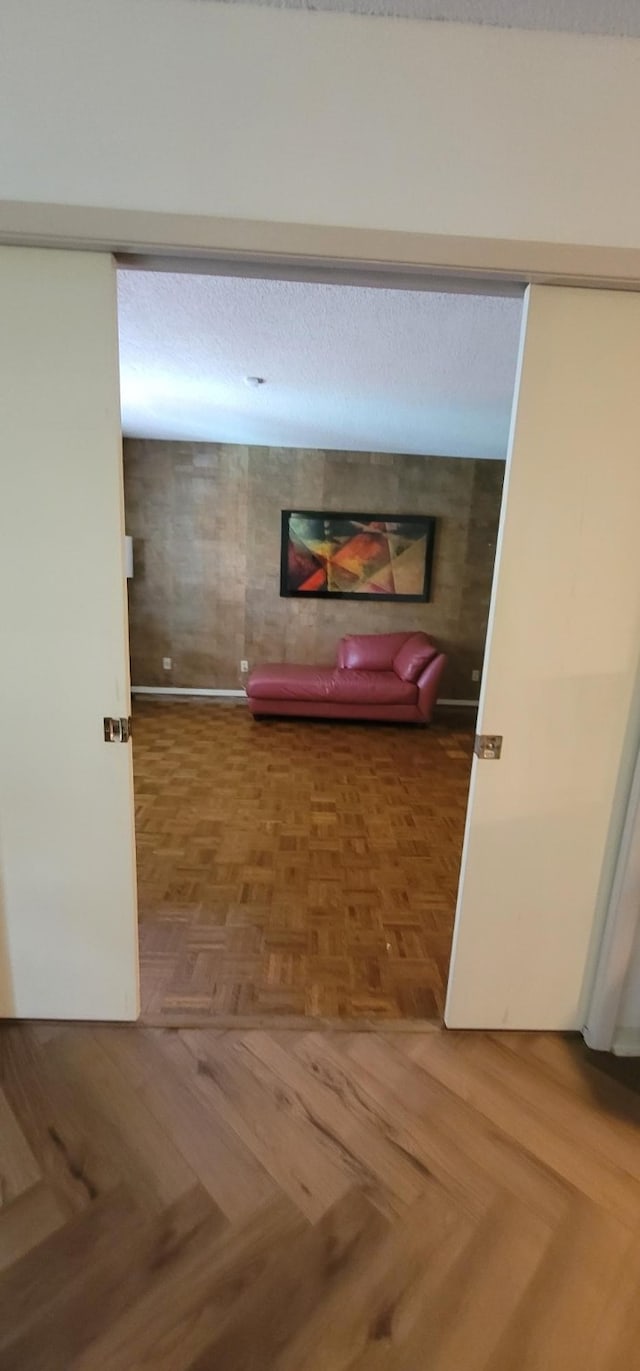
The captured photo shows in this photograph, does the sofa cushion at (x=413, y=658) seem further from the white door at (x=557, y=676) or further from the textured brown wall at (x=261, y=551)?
the white door at (x=557, y=676)

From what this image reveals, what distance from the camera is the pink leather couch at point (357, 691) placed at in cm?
466

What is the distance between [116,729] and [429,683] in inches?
138

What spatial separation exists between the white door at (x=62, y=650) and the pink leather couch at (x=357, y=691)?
125 inches

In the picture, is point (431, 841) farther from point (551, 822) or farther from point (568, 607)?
point (568, 607)

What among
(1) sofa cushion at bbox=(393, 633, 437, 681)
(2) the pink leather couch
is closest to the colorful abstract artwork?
(1) sofa cushion at bbox=(393, 633, 437, 681)

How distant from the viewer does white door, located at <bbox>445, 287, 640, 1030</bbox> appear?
1.31m

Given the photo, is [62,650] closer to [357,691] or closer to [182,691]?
[357,691]

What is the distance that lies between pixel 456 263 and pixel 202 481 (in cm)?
420

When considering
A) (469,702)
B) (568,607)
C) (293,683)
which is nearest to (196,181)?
(568,607)

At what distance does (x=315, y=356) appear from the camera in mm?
2457

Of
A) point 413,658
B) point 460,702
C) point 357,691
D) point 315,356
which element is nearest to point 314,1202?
point 315,356

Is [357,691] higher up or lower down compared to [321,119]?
lower down

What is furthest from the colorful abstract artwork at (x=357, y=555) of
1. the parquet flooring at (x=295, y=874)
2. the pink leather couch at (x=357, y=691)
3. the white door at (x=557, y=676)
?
the white door at (x=557, y=676)

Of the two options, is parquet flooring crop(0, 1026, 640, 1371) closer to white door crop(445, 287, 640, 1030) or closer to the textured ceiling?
white door crop(445, 287, 640, 1030)
